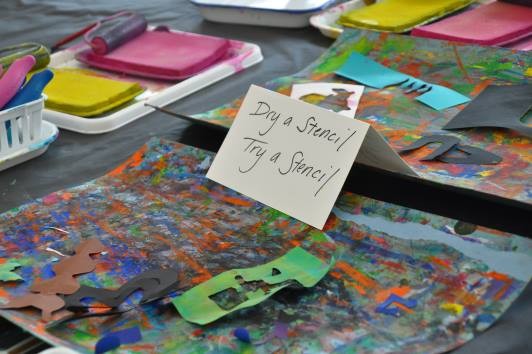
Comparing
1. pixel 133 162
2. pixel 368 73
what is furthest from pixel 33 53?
pixel 368 73

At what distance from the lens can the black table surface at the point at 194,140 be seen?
0.60m

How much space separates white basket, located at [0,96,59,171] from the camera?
79 cm

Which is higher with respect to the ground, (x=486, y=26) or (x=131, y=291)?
(x=486, y=26)

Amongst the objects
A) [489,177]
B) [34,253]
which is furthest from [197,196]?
[489,177]

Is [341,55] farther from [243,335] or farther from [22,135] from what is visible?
[243,335]

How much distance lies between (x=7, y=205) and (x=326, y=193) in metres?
0.33

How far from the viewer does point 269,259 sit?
0.59 meters

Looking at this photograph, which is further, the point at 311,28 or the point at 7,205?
the point at 311,28

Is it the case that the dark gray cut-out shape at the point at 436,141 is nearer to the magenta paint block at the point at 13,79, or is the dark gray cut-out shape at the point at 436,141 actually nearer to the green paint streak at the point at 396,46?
the green paint streak at the point at 396,46

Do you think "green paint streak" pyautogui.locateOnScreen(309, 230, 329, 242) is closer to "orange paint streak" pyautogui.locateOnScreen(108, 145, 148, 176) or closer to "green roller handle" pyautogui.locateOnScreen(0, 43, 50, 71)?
"orange paint streak" pyautogui.locateOnScreen(108, 145, 148, 176)

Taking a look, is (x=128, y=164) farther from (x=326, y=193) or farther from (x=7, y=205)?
(x=326, y=193)

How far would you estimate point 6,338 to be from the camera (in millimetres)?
529

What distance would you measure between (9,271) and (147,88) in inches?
17.8

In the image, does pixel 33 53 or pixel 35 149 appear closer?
pixel 35 149
